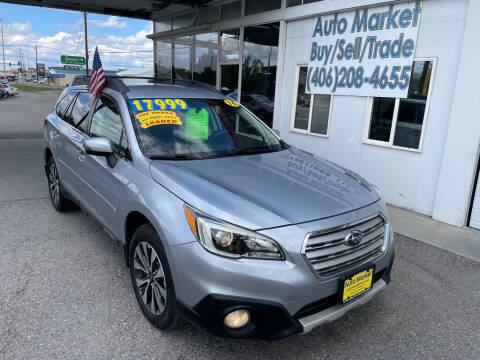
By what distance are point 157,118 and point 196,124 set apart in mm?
362

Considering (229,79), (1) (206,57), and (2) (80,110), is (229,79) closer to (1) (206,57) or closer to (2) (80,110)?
(1) (206,57)

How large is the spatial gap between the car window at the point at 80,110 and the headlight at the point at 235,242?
97.9 inches

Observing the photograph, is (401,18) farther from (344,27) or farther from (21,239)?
(21,239)

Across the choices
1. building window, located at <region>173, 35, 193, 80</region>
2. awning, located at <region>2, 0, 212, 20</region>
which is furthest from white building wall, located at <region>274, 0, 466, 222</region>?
building window, located at <region>173, 35, 193, 80</region>

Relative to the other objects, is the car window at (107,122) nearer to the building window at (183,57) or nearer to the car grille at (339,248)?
the car grille at (339,248)

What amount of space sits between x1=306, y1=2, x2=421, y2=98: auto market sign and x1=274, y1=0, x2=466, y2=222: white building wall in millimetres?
189

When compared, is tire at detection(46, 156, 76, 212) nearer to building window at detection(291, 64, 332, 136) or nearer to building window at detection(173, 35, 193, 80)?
building window at detection(291, 64, 332, 136)

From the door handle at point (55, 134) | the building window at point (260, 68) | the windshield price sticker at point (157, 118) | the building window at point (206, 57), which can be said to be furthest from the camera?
the building window at point (206, 57)

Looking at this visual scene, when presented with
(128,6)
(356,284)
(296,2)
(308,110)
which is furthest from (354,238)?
(128,6)

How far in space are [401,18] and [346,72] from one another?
1.19 metres

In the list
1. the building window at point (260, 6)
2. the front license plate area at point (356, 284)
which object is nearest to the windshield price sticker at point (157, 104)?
the front license plate area at point (356, 284)

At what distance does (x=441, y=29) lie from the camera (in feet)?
17.2

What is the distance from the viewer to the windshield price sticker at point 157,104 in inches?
130

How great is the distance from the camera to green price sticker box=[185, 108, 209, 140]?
10.9 ft
